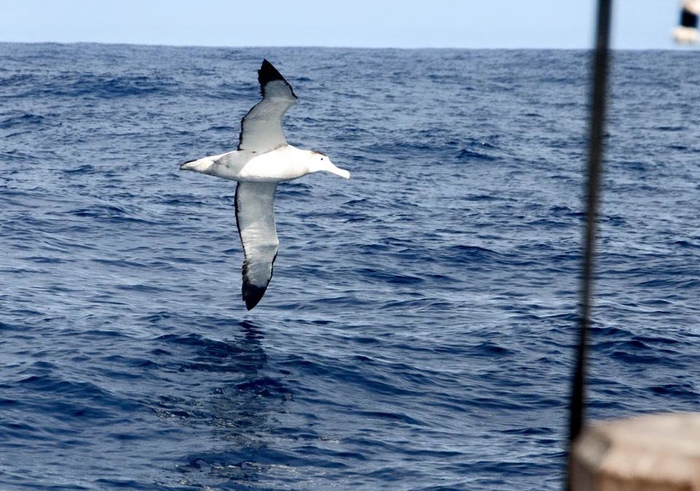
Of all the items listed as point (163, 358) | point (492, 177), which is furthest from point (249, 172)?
point (492, 177)

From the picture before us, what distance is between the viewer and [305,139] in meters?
46.4

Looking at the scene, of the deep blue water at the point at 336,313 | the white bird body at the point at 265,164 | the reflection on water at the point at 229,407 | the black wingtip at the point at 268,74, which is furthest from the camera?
the white bird body at the point at 265,164

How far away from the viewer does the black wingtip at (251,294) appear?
19453 mm

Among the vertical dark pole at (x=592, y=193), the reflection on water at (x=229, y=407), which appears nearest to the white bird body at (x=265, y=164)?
the reflection on water at (x=229, y=407)

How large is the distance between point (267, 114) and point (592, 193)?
1403 centimetres

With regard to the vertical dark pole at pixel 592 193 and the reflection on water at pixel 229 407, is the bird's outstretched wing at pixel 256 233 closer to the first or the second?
the reflection on water at pixel 229 407

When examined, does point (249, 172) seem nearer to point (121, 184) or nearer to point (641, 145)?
point (121, 184)

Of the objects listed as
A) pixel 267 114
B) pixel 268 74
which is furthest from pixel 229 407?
pixel 268 74

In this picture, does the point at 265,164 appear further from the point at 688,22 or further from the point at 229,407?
the point at 688,22

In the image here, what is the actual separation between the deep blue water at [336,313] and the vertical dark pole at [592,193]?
33.6ft

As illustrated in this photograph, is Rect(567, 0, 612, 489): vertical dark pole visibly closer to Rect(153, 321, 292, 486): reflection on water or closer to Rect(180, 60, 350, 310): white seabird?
Rect(153, 321, 292, 486): reflection on water

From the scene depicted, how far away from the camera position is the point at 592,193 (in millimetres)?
2594

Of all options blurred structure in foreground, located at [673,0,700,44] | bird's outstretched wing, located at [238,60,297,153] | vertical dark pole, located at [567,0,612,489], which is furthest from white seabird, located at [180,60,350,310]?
vertical dark pole, located at [567,0,612,489]

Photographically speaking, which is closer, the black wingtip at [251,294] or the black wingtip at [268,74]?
the black wingtip at [268,74]
